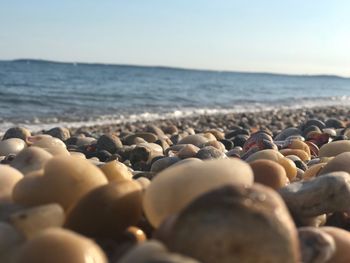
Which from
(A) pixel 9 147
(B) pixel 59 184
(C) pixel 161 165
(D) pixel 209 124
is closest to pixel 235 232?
(B) pixel 59 184

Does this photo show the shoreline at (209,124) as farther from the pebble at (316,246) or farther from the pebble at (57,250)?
the pebble at (57,250)

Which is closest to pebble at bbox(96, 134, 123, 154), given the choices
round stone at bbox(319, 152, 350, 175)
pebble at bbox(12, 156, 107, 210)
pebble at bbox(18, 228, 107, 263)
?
round stone at bbox(319, 152, 350, 175)

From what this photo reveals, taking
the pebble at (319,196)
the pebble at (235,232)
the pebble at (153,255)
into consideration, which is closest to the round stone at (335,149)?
the pebble at (319,196)

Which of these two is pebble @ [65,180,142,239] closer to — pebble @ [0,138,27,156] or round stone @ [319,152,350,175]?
round stone @ [319,152,350,175]

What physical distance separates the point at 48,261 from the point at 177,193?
0.46 meters

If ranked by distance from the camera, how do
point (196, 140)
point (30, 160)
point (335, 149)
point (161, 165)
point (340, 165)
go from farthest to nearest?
point (196, 140) → point (335, 149) → point (161, 165) → point (340, 165) → point (30, 160)

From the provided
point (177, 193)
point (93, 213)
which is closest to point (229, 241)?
point (177, 193)

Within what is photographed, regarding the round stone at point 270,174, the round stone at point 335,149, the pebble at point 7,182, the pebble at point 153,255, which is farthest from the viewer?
the round stone at point 335,149

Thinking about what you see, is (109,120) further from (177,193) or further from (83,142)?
(177,193)

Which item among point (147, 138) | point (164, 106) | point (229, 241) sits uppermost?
point (229, 241)

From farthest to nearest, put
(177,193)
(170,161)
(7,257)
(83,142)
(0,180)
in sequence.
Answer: (83,142), (170,161), (0,180), (177,193), (7,257)

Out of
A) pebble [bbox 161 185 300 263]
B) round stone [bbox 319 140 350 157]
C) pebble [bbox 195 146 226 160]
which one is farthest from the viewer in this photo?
round stone [bbox 319 140 350 157]

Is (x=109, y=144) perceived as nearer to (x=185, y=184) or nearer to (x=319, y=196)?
(x=319, y=196)

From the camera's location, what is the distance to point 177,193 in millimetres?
1690
